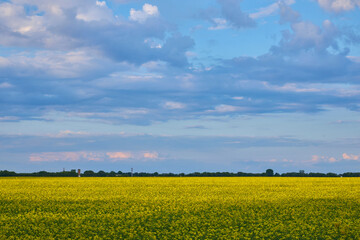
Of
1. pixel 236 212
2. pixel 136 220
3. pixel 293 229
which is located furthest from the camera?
pixel 236 212

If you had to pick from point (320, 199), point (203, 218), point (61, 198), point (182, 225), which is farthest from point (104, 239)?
point (320, 199)

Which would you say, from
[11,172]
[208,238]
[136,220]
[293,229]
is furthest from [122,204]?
[11,172]

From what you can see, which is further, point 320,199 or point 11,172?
point 11,172

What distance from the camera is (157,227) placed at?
56.5 ft

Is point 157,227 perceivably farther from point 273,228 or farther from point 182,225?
point 273,228

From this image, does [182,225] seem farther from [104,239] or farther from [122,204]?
[122,204]

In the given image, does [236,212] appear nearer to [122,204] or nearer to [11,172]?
[122,204]

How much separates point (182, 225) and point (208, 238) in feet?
7.54

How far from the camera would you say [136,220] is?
1836 centimetres

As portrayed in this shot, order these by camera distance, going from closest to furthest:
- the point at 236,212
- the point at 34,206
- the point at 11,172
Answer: the point at 236,212, the point at 34,206, the point at 11,172

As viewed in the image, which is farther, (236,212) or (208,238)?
(236,212)

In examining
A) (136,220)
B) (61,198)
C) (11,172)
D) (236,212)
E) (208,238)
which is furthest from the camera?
(11,172)

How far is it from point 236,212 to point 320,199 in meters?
8.87

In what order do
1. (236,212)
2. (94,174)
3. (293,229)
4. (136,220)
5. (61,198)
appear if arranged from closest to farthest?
1. (293,229)
2. (136,220)
3. (236,212)
4. (61,198)
5. (94,174)
